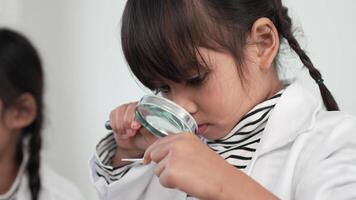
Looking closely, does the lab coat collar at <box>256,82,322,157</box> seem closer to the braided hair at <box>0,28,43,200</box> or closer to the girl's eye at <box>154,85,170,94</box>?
the girl's eye at <box>154,85,170,94</box>

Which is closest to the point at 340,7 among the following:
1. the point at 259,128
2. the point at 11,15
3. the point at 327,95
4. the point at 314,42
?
the point at 314,42

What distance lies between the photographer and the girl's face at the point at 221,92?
0.60 meters

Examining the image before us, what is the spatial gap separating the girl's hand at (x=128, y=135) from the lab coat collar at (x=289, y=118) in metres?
0.20

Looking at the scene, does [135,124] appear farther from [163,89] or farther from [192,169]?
[192,169]

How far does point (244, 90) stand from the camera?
2.08ft

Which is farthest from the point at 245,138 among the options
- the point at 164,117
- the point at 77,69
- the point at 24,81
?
the point at 77,69

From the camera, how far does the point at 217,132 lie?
0.66 metres

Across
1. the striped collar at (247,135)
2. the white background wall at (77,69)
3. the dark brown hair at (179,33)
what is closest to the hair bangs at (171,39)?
the dark brown hair at (179,33)

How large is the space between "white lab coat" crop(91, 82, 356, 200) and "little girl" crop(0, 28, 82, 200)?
0.42 meters

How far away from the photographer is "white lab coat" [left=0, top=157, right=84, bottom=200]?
2.66 ft

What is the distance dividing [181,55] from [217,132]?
14cm

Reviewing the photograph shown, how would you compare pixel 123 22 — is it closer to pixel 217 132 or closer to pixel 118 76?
pixel 217 132

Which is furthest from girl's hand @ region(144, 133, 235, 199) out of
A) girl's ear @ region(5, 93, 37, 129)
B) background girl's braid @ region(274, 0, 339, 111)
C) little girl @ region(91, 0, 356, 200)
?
girl's ear @ region(5, 93, 37, 129)

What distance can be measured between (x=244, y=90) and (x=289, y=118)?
2.9 inches
